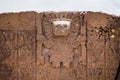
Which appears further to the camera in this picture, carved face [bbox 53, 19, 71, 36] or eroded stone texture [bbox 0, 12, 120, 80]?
eroded stone texture [bbox 0, 12, 120, 80]

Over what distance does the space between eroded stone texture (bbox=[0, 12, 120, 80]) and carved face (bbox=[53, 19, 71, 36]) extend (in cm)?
6

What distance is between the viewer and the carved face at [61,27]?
12348mm

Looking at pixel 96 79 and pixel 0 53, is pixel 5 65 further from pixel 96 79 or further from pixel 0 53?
pixel 96 79

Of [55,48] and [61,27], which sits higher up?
[61,27]

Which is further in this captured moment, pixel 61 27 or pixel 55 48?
pixel 55 48

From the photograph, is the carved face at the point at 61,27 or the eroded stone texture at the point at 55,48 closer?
the carved face at the point at 61,27

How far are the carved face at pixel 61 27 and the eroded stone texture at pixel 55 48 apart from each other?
0.19 ft

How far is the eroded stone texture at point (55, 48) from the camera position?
1253 centimetres

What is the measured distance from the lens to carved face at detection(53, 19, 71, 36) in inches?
486

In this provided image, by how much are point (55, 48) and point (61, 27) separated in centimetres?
58

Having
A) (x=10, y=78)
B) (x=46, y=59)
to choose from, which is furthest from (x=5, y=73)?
(x=46, y=59)

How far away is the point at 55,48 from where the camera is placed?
12.5 metres

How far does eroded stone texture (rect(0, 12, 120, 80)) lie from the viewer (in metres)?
12.5

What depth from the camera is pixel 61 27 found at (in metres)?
12.3
